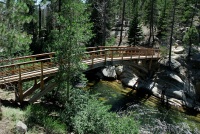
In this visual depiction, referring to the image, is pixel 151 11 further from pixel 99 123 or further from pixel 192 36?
pixel 99 123

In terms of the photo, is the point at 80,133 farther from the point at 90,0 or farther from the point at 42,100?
the point at 90,0

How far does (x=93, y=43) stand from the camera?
32.2 metres

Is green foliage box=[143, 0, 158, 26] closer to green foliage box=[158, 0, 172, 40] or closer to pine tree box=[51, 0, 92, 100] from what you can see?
green foliage box=[158, 0, 172, 40]

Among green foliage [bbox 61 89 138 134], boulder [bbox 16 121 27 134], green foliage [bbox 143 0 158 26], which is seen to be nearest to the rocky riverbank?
green foliage [bbox 61 89 138 134]

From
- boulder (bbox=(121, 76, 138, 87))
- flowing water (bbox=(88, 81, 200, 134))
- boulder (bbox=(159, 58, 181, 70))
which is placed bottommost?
flowing water (bbox=(88, 81, 200, 134))

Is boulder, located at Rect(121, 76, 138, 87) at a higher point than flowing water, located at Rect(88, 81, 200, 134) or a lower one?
higher

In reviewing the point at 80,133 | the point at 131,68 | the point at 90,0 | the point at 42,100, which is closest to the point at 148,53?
the point at 131,68

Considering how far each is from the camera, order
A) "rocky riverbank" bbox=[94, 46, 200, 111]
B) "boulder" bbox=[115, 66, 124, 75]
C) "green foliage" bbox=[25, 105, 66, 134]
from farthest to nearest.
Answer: "boulder" bbox=[115, 66, 124, 75] → "rocky riverbank" bbox=[94, 46, 200, 111] → "green foliage" bbox=[25, 105, 66, 134]

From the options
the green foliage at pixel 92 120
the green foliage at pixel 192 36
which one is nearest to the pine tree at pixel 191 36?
the green foliage at pixel 192 36

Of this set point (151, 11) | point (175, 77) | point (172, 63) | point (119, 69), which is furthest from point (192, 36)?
point (119, 69)

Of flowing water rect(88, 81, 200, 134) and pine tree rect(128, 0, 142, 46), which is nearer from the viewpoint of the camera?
flowing water rect(88, 81, 200, 134)

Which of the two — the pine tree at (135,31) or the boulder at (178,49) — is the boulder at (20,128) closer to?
the pine tree at (135,31)

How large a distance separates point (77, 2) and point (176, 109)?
14.9 m

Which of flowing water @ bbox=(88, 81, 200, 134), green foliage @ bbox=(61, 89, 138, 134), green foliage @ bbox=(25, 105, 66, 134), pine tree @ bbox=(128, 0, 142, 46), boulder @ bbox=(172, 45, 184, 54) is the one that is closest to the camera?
green foliage @ bbox=(25, 105, 66, 134)
